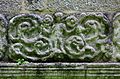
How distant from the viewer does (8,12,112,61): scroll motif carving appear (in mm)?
3281

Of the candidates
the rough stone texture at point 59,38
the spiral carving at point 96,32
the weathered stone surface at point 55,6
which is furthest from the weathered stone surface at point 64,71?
the weathered stone surface at point 55,6

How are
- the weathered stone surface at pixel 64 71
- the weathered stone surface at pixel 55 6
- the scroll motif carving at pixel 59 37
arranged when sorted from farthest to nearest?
the weathered stone surface at pixel 55 6 < the scroll motif carving at pixel 59 37 < the weathered stone surface at pixel 64 71

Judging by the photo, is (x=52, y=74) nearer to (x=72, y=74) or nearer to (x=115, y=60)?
(x=72, y=74)

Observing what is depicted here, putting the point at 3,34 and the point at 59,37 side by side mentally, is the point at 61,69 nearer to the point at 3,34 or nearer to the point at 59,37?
the point at 59,37

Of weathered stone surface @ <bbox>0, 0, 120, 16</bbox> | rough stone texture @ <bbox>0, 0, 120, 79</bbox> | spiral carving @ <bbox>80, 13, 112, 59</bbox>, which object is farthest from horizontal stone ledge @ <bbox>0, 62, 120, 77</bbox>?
weathered stone surface @ <bbox>0, 0, 120, 16</bbox>

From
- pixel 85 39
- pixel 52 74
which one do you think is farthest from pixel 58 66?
pixel 85 39

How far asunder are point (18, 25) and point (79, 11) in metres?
0.48

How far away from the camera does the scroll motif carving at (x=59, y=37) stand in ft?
10.8

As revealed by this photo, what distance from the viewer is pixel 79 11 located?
3.41 m

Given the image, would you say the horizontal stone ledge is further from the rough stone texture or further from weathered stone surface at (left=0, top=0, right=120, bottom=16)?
weathered stone surface at (left=0, top=0, right=120, bottom=16)

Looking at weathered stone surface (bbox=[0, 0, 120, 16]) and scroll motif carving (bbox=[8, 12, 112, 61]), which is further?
weathered stone surface (bbox=[0, 0, 120, 16])

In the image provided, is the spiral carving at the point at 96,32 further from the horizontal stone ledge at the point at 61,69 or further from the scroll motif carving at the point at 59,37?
the horizontal stone ledge at the point at 61,69

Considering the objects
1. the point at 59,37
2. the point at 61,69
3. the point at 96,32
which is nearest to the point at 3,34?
the point at 59,37

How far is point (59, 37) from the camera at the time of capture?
Answer: 3.32m
